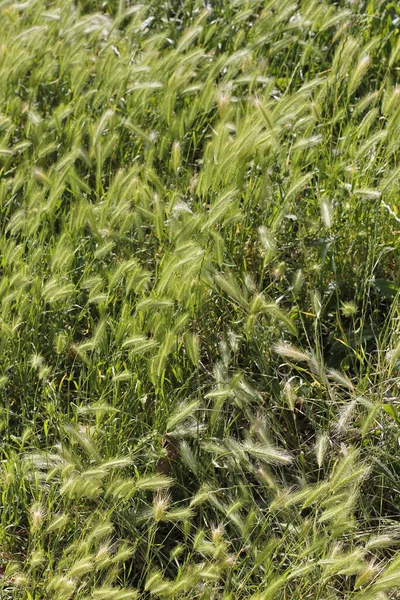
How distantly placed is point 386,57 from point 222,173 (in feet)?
3.82

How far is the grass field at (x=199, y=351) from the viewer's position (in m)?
2.04

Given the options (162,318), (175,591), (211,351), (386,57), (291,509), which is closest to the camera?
(175,591)

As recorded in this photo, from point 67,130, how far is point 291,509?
1515mm

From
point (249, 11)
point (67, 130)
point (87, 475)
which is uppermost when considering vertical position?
point (249, 11)

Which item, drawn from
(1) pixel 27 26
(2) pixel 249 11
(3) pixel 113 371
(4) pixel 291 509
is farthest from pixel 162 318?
(1) pixel 27 26

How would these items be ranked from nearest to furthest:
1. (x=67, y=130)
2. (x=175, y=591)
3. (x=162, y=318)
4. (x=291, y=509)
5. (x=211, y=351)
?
(x=175, y=591)
(x=291, y=509)
(x=162, y=318)
(x=211, y=351)
(x=67, y=130)

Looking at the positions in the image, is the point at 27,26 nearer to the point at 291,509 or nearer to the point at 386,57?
the point at 386,57

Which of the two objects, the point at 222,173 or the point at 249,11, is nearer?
the point at 222,173

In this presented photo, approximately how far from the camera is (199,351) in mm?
2297

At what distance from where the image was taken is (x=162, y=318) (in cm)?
230

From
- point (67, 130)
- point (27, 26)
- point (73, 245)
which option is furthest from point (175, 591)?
point (27, 26)

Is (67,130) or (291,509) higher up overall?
(67,130)

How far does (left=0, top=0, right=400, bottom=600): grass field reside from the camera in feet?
6.68

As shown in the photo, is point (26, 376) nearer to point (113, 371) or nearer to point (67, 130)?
point (113, 371)
